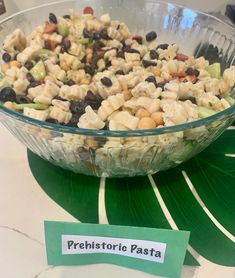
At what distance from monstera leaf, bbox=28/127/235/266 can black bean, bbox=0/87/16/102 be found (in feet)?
0.44

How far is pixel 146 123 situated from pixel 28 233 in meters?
0.26

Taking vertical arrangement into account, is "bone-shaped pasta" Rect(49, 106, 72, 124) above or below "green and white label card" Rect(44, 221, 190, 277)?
above

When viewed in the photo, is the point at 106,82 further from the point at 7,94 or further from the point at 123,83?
the point at 7,94

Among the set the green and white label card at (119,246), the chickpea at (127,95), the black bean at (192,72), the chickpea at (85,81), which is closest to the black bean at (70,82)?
the chickpea at (85,81)

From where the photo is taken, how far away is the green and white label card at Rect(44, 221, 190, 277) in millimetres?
485

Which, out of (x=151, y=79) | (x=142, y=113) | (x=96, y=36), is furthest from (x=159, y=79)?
(x=96, y=36)

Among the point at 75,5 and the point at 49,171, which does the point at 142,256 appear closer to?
the point at 49,171

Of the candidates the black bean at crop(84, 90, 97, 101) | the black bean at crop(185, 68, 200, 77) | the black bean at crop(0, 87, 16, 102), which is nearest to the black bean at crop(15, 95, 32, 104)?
the black bean at crop(0, 87, 16, 102)

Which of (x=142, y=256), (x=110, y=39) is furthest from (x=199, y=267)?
(x=110, y=39)

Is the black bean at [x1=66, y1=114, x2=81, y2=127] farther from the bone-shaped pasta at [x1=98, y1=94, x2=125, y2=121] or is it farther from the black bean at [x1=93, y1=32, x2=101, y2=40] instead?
the black bean at [x1=93, y1=32, x2=101, y2=40]

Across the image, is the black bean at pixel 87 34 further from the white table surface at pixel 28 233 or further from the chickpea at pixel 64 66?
the white table surface at pixel 28 233

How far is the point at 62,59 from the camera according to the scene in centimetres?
80

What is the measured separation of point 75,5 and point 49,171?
483 millimetres

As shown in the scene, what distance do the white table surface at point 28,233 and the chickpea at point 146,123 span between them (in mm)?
194
